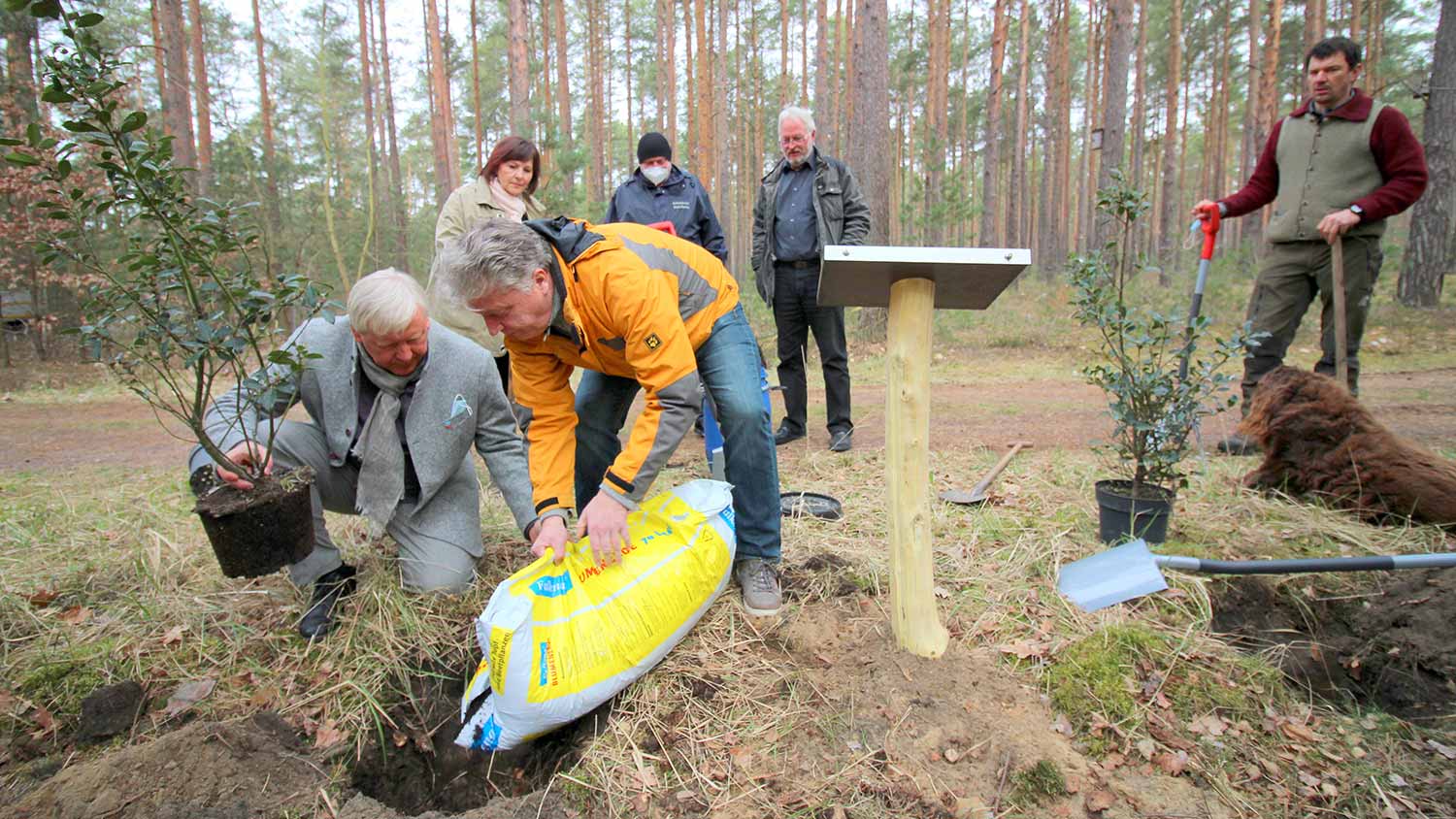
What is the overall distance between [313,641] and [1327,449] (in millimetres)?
4051

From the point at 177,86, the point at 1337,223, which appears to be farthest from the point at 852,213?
the point at 177,86

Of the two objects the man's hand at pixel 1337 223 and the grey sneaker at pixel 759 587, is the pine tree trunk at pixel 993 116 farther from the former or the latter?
the grey sneaker at pixel 759 587

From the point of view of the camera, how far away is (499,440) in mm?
2602

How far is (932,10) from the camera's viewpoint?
55.3 ft

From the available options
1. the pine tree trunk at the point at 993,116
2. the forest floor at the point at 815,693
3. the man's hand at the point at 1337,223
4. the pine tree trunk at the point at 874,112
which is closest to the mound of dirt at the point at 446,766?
the forest floor at the point at 815,693

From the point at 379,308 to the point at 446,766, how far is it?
1388 millimetres

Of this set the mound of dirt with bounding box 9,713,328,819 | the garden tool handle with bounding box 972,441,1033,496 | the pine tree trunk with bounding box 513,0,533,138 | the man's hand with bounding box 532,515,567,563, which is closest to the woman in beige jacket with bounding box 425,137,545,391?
the man's hand with bounding box 532,515,567,563

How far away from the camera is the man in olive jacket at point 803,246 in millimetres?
Result: 4355

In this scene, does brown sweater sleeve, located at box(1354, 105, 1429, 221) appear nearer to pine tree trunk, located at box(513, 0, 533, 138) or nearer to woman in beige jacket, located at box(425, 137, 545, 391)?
woman in beige jacket, located at box(425, 137, 545, 391)

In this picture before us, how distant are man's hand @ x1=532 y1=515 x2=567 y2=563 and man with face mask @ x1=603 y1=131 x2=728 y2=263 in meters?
2.38

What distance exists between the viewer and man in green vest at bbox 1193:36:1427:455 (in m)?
3.42

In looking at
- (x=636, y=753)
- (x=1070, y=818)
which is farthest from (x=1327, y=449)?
(x=636, y=753)

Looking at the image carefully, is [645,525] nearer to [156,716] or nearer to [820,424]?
[156,716]

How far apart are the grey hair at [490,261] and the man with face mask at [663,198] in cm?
223
